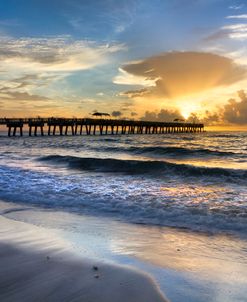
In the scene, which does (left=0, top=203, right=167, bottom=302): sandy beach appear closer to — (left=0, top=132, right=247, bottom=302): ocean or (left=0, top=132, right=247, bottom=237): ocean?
(left=0, top=132, right=247, bottom=302): ocean

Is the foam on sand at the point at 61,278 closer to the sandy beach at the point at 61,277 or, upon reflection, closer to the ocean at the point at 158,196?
the sandy beach at the point at 61,277

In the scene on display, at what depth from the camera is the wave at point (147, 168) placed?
1589 centimetres

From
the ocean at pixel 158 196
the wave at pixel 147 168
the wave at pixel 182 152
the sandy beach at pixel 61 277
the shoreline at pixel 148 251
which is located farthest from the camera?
the wave at pixel 182 152

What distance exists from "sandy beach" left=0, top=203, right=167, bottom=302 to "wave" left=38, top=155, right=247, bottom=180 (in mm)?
10863

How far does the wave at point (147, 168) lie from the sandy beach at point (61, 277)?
428 inches

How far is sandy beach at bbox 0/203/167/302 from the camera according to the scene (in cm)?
357

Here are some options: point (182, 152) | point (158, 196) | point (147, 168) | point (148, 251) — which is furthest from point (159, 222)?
point (182, 152)

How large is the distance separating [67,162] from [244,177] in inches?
417

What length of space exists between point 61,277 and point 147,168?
46.6 ft

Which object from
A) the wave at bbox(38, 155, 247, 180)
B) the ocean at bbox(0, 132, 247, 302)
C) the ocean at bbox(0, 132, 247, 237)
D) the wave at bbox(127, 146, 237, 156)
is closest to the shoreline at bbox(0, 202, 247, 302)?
the ocean at bbox(0, 132, 247, 302)

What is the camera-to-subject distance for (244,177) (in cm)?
1472

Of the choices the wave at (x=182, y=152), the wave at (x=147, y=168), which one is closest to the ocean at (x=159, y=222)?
the wave at (x=147, y=168)

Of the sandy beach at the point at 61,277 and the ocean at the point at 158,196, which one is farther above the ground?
the sandy beach at the point at 61,277

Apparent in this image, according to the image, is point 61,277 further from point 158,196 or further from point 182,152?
point 182,152
